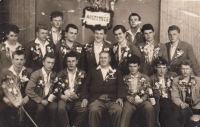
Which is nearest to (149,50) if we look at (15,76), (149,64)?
(149,64)

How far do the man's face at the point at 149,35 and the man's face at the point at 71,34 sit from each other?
1.29ft

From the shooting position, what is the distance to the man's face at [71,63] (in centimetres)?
175

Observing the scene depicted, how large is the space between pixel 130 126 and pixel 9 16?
92cm

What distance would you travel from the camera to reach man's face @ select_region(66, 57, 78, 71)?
5.76ft

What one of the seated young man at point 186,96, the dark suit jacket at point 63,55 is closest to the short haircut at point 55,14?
the dark suit jacket at point 63,55

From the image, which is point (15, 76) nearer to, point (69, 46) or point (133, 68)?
point (69, 46)

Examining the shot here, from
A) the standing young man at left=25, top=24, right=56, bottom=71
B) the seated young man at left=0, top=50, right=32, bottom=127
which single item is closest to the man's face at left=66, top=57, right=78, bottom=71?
the standing young man at left=25, top=24, right=56, bottom=71

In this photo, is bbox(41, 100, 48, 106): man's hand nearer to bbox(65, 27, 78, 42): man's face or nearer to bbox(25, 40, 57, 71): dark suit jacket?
bbox(25, 40, 57, 71): dark suit jacket

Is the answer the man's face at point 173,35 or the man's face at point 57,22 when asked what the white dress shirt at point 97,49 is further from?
the man's face at point 173,35

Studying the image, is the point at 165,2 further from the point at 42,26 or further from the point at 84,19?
the point at 42,26

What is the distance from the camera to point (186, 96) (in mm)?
1772

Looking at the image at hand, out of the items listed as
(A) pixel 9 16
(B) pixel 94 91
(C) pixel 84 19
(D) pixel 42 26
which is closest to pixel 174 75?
(B) pixel 94 91

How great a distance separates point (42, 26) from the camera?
1.75 meters

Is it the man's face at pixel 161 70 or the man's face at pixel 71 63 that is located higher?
the man's face at pixel 71 63
